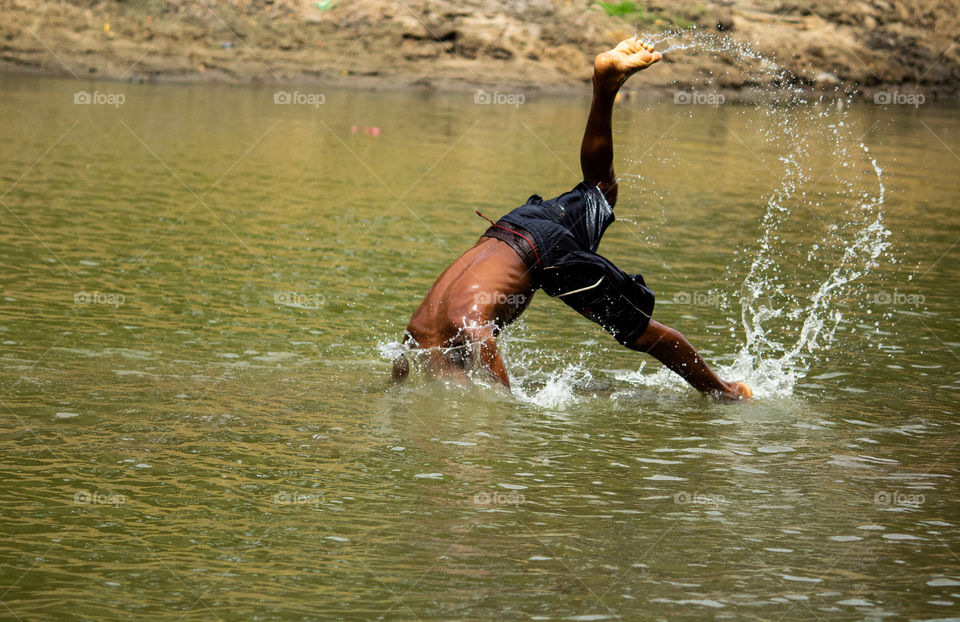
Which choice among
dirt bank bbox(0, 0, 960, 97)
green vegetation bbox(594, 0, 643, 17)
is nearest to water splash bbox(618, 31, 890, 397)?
dirt bank bbox(0, 0, 960, 97)

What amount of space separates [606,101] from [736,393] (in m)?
2.10

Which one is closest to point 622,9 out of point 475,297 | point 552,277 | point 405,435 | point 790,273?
point 790,273

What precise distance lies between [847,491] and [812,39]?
30.0 m

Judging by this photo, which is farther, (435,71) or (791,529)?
(435,71)

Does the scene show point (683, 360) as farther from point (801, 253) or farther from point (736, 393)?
point (801, 253)

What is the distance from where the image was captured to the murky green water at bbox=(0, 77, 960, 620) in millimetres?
4656

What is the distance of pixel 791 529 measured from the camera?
535 cm

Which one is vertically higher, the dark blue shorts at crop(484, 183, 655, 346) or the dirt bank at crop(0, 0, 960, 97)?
the dirt bank at crop(0, 0, 960, 97)

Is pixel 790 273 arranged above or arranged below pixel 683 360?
above

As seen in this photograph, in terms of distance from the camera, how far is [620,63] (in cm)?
669

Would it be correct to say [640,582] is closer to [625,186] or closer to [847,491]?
[847,491]

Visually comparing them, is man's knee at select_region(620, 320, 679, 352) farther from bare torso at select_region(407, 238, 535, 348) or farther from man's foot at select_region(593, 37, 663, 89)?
man's foot at select_region(593, 37, 663, 89)

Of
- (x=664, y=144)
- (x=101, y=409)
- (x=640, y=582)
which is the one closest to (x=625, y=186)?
(x=664, y=144)

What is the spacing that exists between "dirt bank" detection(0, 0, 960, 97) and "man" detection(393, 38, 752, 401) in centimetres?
2200
